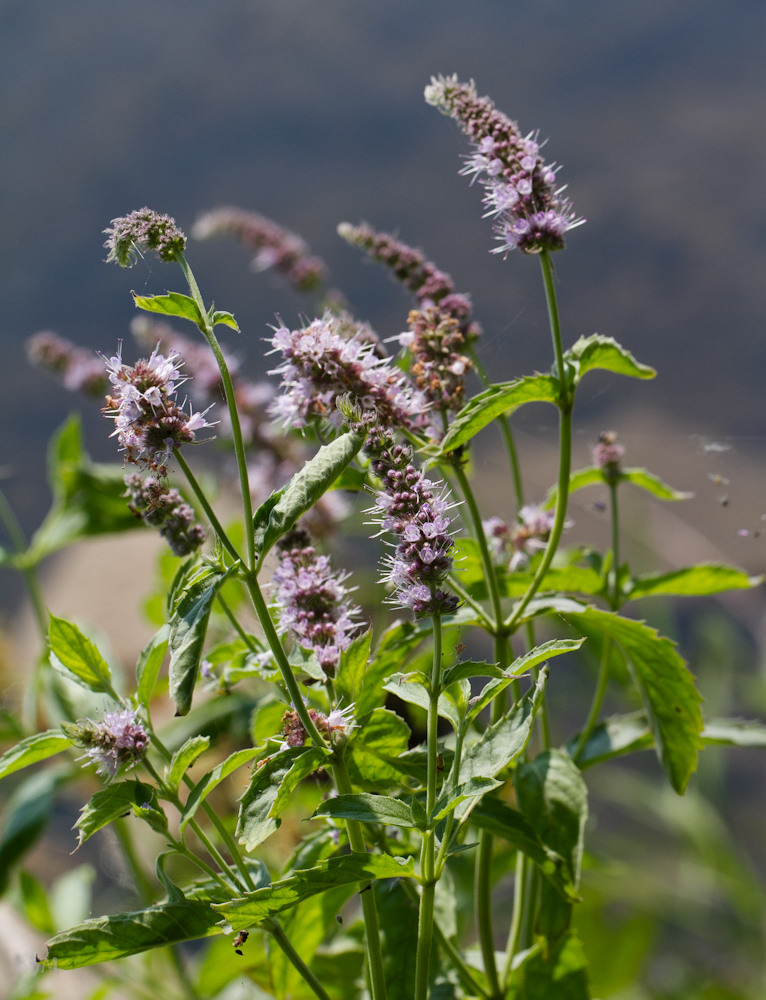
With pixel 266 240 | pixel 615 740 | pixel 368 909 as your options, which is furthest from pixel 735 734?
pixel 266 240

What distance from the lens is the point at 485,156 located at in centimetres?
46

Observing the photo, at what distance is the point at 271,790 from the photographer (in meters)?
0.38

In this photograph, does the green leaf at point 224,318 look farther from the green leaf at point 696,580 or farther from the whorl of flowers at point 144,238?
the green leaf at point 696,580

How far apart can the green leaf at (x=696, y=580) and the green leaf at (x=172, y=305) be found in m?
0.34

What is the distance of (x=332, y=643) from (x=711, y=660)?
105 cm

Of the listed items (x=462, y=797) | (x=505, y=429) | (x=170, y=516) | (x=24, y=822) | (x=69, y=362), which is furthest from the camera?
(x=69, y=362)

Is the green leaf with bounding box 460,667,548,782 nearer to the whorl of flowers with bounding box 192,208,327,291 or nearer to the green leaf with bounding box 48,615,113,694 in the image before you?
the green leaf with bounding box 48,615,113,694

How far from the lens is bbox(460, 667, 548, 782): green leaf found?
1.13ft

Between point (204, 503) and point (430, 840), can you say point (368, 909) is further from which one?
point (204, 503)

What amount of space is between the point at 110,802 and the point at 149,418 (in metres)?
0.16

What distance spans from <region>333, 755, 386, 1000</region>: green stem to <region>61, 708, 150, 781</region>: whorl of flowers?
0.29 ft

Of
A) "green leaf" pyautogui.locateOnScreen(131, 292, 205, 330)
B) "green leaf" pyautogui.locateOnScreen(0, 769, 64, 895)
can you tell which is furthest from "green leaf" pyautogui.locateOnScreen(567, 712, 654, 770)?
"green leaf" pyautogui.locateOnScreen(0, 769, 64, 895)

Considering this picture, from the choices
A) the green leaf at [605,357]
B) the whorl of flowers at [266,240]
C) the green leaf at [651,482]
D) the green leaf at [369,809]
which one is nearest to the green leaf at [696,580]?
the green leaf at [651,482]

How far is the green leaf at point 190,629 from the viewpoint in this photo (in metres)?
0.34
